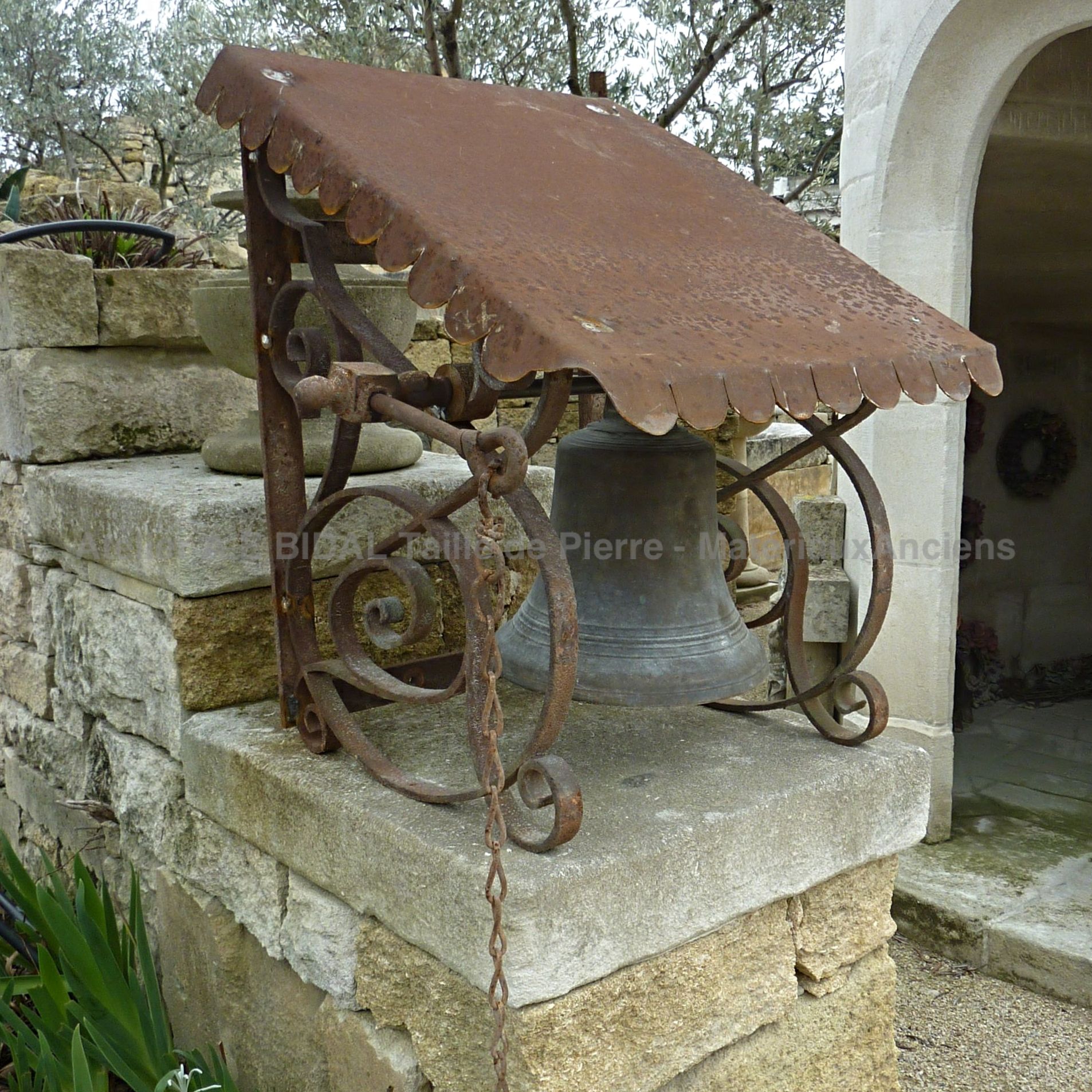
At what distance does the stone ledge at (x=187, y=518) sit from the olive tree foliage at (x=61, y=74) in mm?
10928

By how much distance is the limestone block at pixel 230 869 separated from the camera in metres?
1.97

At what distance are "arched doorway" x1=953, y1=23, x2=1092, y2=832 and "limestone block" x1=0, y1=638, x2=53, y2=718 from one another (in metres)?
3.43

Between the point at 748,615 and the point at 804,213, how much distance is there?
425cm

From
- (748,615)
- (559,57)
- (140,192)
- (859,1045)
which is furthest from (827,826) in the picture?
(140,192)

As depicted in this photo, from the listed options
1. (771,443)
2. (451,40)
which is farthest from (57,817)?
(451,40)

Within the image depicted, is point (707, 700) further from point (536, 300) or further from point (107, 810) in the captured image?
point (107, 810)

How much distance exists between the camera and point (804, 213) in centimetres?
909

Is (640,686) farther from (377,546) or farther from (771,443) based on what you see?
(771,443)

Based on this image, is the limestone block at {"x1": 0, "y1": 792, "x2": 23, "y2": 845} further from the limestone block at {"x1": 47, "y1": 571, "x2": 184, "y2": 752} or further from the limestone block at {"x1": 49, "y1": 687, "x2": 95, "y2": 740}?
the limestone block at {"x1": 47, "y1": 571, "x2": 184, "y2": 752}

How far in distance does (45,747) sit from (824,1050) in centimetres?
202

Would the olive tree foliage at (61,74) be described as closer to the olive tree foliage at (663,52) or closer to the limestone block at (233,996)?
the olive tree foliage at (663,52)

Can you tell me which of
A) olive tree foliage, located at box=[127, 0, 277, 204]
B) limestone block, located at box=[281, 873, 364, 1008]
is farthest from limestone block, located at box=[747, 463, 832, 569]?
olive tree foliage, located at box=[127, 0, 277, 204]

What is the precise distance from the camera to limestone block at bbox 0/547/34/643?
9.34ft

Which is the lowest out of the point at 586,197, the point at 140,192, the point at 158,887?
the point at 158,887
